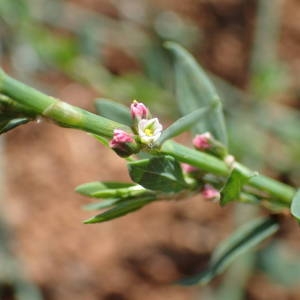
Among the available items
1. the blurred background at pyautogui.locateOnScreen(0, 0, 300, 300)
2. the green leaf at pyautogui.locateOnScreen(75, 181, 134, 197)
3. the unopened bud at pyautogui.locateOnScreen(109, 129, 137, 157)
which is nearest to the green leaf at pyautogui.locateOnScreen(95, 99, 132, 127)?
the green leaf at pyautogui.locateOnScreen(75, 181, 134, 197)

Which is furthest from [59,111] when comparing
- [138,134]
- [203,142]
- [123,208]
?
[203,142]

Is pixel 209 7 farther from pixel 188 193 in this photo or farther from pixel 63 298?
pixel 188 193

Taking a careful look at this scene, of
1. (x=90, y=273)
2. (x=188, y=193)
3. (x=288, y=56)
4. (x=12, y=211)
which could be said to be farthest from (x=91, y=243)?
(x=188, y=193)

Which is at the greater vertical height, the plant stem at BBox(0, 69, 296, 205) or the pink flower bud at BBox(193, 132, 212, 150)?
the plant stem at BBox(0, 69, 296, 205)

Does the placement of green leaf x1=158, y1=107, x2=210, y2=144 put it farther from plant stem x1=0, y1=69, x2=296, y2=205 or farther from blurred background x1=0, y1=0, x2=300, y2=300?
blurred background x1=0, y1=0, x2=300, y2=300

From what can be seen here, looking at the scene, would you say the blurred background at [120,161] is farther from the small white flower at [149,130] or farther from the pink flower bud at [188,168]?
the small white flower at [149,130]

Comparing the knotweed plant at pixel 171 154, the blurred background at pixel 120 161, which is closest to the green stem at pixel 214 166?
the knotweed plant at pixel 171 154
